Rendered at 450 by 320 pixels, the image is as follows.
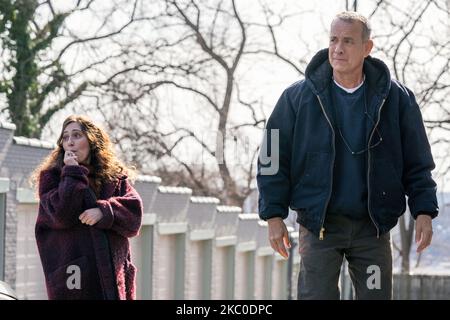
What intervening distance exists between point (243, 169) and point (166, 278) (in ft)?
→ 32.1

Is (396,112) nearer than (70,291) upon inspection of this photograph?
Yes

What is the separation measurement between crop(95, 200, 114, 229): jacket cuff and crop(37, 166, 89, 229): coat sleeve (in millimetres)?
110

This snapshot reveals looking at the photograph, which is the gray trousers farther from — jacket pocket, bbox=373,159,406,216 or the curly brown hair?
the curly brown hair

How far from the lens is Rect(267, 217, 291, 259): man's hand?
6320mm

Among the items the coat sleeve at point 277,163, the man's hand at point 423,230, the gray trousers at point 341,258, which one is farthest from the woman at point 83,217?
the man's hand at point 423,230

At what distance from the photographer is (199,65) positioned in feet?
113

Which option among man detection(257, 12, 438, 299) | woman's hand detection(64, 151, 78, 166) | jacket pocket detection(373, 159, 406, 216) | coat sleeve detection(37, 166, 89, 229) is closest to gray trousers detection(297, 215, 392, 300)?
man detection(257, 12, 438, 299)

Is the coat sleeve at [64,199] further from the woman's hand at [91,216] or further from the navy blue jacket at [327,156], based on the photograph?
the navy blue jacket at [327,156]

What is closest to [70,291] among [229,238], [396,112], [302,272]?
[302,272]

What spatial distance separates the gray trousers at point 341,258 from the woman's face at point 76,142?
1.67 meters

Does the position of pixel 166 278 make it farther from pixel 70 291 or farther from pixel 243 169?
pixel 70 291

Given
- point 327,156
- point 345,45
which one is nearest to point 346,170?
point 327,156

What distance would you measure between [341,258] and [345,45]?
3.23 feet

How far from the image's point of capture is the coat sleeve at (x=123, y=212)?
7465 mm
